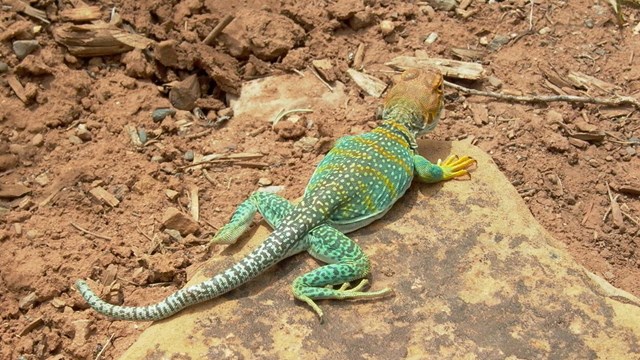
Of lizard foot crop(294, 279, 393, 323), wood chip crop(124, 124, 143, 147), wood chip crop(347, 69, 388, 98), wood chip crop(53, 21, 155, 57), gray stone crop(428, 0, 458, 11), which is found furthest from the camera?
gray stone crop(428, 0, 458, 11)

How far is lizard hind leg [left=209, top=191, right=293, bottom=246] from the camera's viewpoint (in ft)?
16.2

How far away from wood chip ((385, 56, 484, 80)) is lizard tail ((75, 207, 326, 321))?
2.67m

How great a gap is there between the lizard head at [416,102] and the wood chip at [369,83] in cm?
107

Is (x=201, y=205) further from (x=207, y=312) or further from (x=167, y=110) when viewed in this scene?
(x=207, y=312)

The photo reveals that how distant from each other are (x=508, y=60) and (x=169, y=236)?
12.3 feet

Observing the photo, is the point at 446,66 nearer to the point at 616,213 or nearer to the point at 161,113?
the point at 616,213

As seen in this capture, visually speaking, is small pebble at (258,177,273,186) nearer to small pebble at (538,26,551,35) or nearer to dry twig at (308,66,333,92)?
dry twig at (308,66,333,92)

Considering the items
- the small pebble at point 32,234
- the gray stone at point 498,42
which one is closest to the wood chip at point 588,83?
the gray stone at point 498,42

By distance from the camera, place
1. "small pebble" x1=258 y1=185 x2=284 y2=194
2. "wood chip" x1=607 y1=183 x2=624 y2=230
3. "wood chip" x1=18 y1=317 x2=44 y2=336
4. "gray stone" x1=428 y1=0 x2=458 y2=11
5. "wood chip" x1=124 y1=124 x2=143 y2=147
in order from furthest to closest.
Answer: "gray stone" x1=428 y1=0 x2=458 y2=11 < "wood chip" x1=124 y1=124 x2=143 y2=147 < "small pebble" x1=258 y1=185 x2=284 y2=194 < "wood chip" x1=607 y1=183 x2=624 y2=230 < "wood chip" x1=18 y1=317 x2=44 y2=336

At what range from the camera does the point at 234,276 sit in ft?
14.6

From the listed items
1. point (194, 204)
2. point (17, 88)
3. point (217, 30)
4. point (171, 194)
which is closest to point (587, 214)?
point (194, 204)

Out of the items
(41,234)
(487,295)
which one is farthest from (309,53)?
(487,295)

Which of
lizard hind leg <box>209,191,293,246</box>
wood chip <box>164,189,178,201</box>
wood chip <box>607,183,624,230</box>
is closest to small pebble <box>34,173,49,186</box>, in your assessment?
wood chip <box>164,189,178,201</box>

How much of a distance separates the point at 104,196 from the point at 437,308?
9.85 feet
